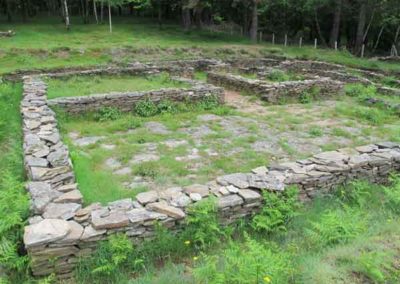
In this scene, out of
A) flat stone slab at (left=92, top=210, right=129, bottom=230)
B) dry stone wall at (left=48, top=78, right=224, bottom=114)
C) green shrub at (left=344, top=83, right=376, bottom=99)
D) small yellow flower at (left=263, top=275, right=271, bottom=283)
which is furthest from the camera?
green shrub at (left=344, top=83, right=376, bottom=99)

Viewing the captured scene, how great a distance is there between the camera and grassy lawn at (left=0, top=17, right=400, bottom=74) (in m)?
17.8

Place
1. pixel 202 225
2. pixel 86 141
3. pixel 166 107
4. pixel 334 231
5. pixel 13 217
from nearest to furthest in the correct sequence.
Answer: pixel 13 217, pixel 334 231, pixel 202 225, pixel 86 141, pixel 166 107

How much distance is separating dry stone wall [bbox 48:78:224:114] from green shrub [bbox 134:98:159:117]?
0.11 m

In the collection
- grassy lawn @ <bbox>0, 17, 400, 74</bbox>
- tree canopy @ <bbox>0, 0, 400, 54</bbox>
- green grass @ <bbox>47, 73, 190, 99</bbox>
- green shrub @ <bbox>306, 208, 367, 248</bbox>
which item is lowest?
green shrub @ <bbox>306, 208, 367, 248</bbox>

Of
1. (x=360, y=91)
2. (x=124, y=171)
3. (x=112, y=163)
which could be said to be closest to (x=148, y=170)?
(x=124, y=171)

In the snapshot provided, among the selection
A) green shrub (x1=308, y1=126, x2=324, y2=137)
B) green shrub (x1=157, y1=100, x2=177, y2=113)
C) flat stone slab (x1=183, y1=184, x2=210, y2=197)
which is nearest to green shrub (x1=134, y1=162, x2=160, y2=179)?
flat stone slab (x1=183, y1=184, x2=210, y2=197)

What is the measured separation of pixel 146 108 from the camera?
32.3 ft

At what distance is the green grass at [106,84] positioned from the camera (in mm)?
11531

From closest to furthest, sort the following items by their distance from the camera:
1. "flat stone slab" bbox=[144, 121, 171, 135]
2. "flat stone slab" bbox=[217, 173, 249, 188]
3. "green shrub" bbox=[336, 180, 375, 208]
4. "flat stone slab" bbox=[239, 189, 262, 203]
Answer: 1. "flat stone slab" bbox=[239, 189, 262, 203]
2. "flat stone slab" bbox=[217, 173, 249, 188]
3. "green shrub" bbox=[336, 180, 375, 208]
4. "flat stone slab" bbox=[144, 121, 171, 135]

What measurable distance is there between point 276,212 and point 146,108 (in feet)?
20.3

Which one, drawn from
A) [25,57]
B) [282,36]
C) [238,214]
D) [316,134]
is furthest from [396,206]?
[282,36]

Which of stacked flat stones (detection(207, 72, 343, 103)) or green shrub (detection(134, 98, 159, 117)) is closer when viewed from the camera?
green shrub (detection(134, 98, 159, 117))

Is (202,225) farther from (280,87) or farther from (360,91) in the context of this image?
(360,91)

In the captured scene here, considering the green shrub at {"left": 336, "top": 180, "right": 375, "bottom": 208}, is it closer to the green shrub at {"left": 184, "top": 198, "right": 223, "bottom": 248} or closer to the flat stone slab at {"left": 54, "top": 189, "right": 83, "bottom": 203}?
the green shrub at {"left": 184, "top": 198, "right": 223, "bottom": 248}
